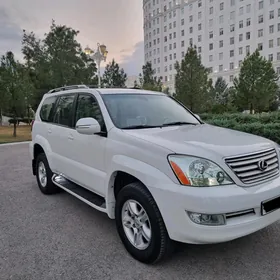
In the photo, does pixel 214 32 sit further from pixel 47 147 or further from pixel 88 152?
pixel 88 152

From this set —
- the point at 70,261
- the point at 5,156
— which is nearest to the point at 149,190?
the point at 70,261

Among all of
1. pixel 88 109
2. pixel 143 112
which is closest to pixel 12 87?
pixel 88 109

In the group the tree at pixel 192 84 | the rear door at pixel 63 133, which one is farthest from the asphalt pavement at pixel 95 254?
the tree at pixel 192 84

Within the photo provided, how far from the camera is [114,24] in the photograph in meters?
22.3

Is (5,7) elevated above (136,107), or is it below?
above

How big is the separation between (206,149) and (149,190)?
63cm

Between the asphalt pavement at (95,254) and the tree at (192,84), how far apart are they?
1386 cm

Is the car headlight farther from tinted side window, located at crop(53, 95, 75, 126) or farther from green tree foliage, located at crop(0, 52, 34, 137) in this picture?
green tree foliage, located at crop(0, 52, 34, 137)

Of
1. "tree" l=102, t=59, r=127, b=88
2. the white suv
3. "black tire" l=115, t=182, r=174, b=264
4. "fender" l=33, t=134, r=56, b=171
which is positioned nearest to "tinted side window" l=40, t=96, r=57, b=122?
"fender" l=33, t=134, r=56, b=171

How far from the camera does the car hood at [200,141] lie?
2.40 metres

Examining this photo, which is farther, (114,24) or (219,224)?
(114,24)

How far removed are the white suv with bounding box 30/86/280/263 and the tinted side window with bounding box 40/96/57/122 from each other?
0.95 m

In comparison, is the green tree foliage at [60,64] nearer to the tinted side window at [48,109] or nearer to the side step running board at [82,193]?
the tinted side window at [48,109]

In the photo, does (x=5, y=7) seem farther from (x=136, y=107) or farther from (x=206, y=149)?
(x=206, y=149)
